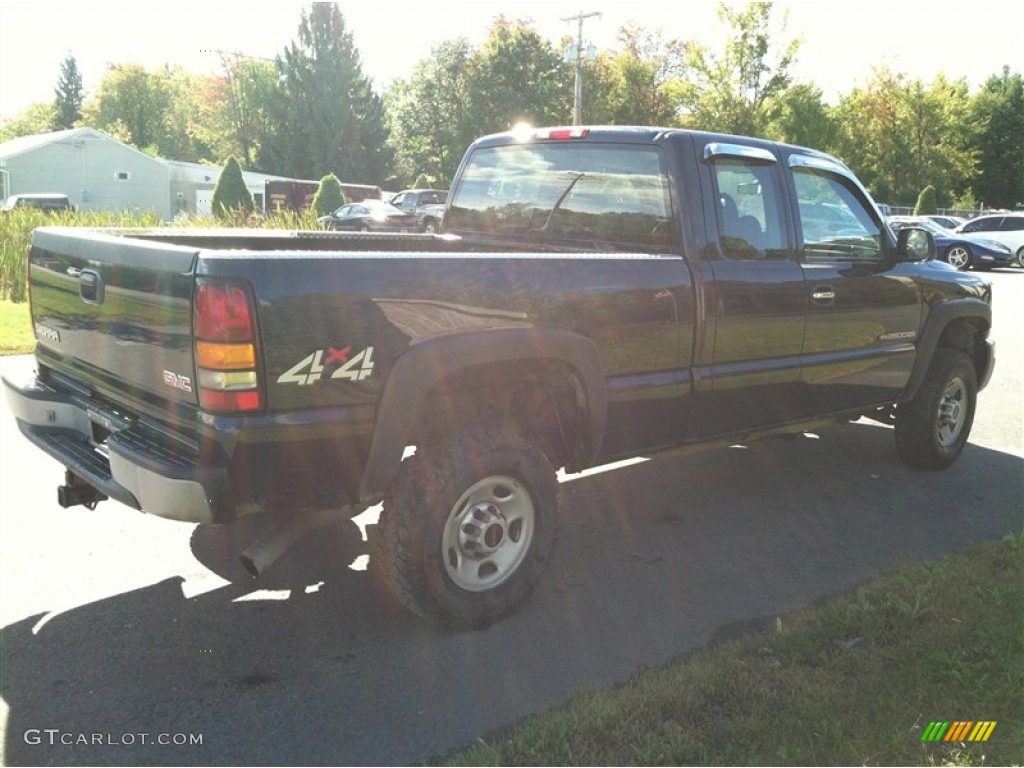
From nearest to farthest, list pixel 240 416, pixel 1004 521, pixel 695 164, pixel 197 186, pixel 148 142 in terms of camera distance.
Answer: pixel 240 416
pixel 695 164
pixel 1004 521
pixel 197 186
pixel 148 142

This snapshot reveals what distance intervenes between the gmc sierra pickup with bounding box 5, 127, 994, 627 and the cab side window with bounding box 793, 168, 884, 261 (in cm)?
2

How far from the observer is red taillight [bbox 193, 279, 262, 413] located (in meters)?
2.92

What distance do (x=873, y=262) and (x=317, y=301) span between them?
3.62m

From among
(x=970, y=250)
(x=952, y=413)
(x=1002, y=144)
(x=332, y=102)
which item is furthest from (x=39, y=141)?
(x=1002, y=144)

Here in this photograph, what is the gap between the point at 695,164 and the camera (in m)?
4.44

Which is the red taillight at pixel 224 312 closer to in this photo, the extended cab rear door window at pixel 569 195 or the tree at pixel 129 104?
the extended cab rear door window at pixel 569 195

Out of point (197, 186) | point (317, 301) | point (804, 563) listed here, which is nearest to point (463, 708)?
point (317, 301)

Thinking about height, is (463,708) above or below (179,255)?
below

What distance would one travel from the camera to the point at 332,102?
61656 mm

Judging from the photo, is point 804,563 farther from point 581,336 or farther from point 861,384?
point 581,336

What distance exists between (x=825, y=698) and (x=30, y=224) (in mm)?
15268

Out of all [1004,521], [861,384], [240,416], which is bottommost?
[1004,521]

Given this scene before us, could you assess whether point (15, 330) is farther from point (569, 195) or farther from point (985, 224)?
point (985, 224)

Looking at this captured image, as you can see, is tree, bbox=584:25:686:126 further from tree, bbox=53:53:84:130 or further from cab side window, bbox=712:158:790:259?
tree, bbox=53:53:84:130
